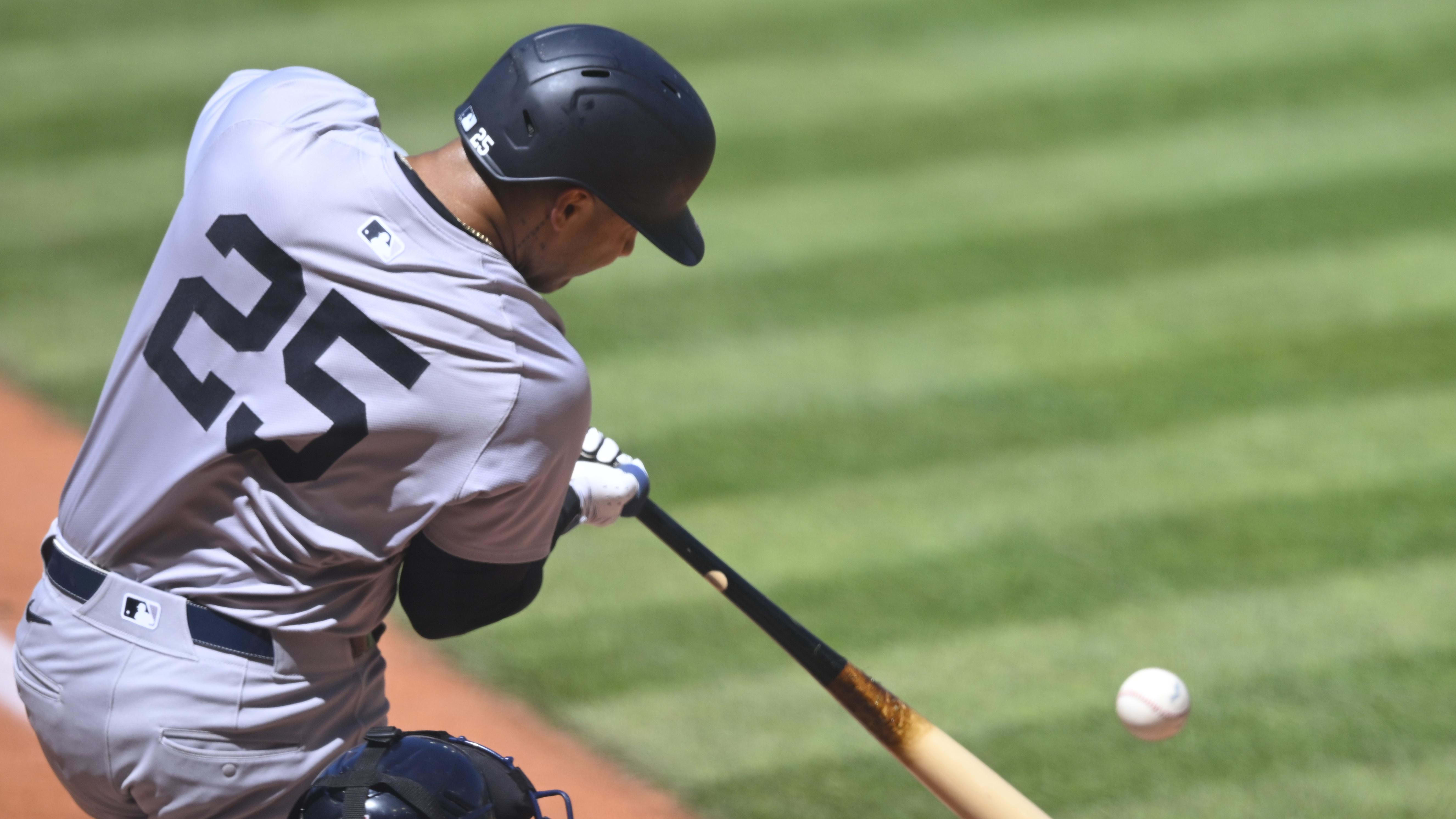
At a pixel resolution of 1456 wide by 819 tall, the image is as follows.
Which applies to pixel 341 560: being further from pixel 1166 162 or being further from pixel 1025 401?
pixel 1166 162

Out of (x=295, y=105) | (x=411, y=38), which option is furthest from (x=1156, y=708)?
(x=411, y=38)

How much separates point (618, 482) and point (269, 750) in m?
0.87

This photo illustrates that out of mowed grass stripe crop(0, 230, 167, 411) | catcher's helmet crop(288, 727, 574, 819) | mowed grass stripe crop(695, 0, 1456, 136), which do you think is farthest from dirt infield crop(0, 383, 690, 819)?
mowed grass stripe crop(695, 0, 1456, 136)

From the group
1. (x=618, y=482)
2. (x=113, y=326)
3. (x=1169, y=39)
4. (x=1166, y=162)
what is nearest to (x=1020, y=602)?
(x=618, y=482)

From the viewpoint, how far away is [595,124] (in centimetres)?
229

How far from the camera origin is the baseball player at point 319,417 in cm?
215

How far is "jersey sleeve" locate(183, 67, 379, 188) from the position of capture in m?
2.32

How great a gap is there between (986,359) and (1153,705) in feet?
7.80

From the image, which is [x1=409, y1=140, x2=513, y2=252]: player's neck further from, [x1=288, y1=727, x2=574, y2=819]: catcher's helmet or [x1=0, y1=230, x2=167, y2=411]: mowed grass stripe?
[x1=0, y1=230, x2=167, y2=411]: mowed grass stripe

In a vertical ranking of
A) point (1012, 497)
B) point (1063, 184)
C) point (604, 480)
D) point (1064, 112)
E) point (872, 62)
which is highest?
point (872, 62)

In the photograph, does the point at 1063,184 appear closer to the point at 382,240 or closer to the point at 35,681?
the point at 382,240

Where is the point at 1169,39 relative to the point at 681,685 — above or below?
above

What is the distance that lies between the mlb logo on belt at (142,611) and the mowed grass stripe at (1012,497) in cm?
204

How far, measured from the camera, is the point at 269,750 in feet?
7.61
